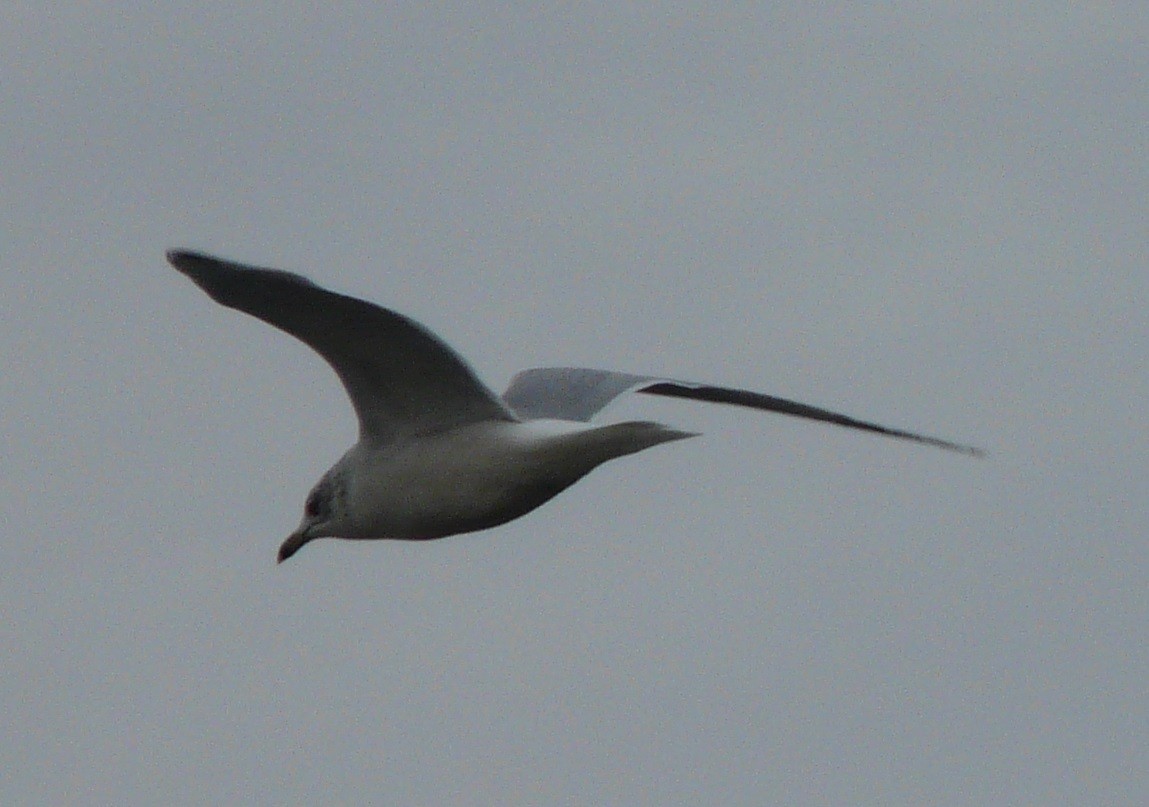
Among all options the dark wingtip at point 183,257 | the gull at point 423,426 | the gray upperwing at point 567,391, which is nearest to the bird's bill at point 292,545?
the gull at point 423,426

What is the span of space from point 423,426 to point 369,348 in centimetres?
63

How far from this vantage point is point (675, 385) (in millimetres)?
13516

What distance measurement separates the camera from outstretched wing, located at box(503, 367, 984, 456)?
44.2 feet

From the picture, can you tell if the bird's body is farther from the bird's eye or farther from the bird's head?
the bird's eye

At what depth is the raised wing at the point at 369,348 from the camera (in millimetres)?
12391

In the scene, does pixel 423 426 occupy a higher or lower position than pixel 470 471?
higher

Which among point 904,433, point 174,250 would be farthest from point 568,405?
point 174,250

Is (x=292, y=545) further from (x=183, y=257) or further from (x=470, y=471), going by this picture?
(x=183, y=257)

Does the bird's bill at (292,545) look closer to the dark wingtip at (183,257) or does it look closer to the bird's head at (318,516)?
the bird's head at (318,516)

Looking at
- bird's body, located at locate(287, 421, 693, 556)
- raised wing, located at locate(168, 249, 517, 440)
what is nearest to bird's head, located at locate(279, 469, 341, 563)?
bird's body, located at locate(287, 421, 693, 556)

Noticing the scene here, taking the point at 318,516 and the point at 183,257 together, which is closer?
the point at 183,257

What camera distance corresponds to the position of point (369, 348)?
13.2m

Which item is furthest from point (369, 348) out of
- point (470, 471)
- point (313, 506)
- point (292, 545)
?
point (292, 545)

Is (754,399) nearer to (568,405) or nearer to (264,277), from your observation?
(568,405)
